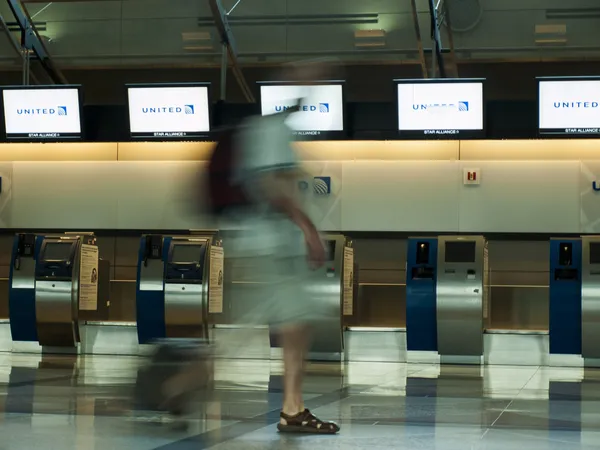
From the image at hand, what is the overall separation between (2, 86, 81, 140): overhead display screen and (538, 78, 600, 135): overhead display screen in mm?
5227

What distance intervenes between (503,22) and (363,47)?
5.54 feet

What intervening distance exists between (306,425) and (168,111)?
270 inches

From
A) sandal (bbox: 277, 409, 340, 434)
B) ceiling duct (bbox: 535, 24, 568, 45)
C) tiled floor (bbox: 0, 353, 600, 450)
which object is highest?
ceiling duct (bbox: 535, 24, 568, 45)

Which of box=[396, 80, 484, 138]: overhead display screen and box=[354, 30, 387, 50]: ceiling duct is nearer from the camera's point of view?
box=[396, 80, 484, 138]: overhead display screen

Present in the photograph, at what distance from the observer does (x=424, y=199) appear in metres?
11.9

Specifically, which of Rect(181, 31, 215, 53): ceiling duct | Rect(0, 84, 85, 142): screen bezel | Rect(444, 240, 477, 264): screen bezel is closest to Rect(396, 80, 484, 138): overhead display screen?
Rect(444, 240, 477, 264): screen bezel

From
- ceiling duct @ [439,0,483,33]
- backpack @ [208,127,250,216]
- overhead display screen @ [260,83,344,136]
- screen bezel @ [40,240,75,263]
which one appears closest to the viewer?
backpack @ [208,127,250,216]

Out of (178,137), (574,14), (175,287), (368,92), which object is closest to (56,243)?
(175,287)

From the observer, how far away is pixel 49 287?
1093 cm

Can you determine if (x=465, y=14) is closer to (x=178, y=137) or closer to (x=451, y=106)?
(x=451, y=106)

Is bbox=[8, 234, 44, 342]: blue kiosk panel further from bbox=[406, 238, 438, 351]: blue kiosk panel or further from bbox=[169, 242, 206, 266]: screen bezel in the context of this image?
bbox=[406, 238, 438, 351]: blue kiosk panel

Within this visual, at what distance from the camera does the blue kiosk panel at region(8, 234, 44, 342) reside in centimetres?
1102

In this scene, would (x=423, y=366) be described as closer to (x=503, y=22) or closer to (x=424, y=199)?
(x=424, y=199)

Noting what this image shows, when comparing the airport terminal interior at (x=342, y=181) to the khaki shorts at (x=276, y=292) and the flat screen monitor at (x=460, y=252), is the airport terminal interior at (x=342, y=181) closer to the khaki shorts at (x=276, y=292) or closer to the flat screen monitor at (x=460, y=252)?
the flat screen monitor at (x=460, y=252)
